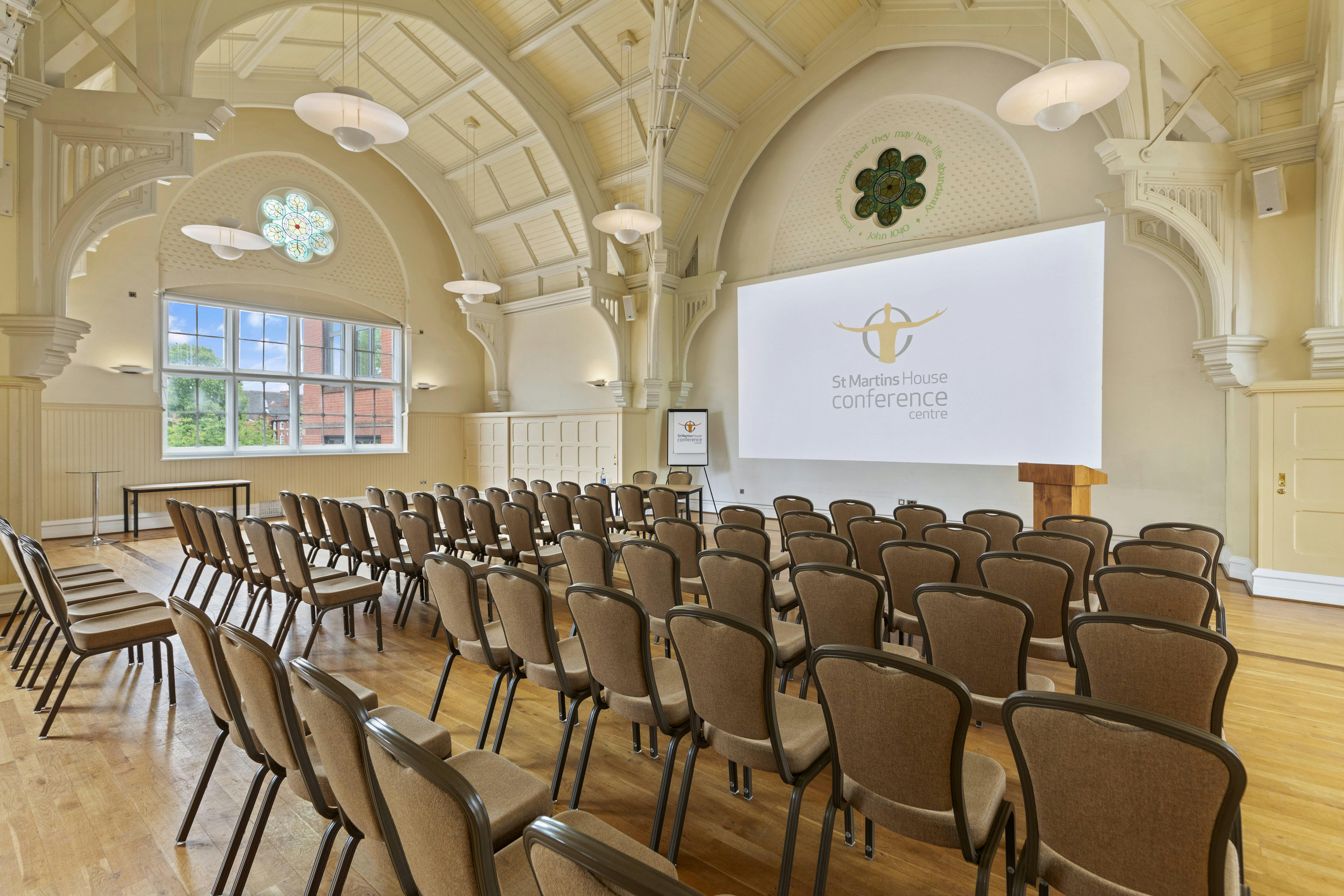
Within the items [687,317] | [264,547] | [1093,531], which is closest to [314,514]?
[264,547]

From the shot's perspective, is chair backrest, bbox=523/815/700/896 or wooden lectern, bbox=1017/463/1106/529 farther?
wooden lectern, bbox=1017/463/1106/529

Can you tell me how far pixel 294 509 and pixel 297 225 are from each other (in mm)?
8187

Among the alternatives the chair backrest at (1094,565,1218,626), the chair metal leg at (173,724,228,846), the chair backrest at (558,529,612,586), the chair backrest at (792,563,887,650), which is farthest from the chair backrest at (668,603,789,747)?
the chair metal leg at (173,724,228,846)

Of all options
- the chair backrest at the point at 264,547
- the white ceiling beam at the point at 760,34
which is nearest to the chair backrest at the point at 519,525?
the chair backrest at the point at 264,547

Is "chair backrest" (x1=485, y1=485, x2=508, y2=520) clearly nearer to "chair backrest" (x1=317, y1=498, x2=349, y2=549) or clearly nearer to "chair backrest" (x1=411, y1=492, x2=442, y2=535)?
"chair backrest" (x1=411, y1=492, x2=442, y2=535)

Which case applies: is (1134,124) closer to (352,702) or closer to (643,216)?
(643,216)

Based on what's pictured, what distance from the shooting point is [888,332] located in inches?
359

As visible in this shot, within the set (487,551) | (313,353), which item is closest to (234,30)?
(313,353)

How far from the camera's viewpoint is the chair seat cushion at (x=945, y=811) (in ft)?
5.43

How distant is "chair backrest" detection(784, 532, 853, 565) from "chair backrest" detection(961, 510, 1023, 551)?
1367mm

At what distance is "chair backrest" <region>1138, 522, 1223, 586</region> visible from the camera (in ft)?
12.2

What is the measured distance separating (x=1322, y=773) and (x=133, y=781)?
5.25 metres

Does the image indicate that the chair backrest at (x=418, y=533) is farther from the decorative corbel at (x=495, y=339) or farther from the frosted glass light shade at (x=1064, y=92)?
the decorative corbel at (x=495, y=339)

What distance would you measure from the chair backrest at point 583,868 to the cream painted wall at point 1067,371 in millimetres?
8450
